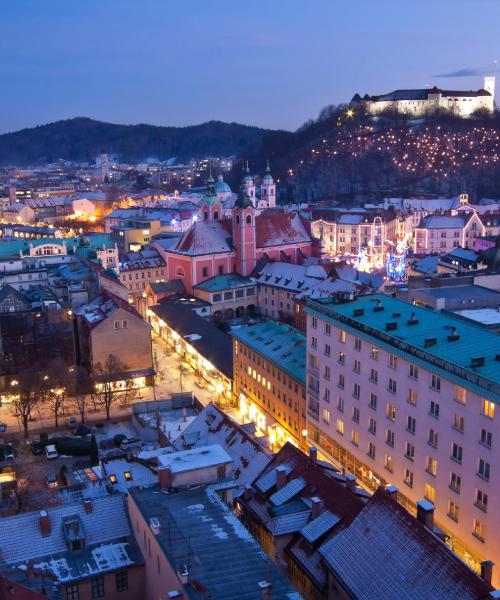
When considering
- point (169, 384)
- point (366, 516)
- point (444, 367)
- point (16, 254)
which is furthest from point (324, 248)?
point (366, 516)

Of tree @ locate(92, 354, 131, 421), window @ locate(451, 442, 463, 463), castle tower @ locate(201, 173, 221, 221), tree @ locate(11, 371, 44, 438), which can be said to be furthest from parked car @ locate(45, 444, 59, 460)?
castle tower @ locate(201, 173, 221, 221)

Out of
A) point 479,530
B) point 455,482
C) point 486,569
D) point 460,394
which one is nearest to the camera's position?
point 486,569

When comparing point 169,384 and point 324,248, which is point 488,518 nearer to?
point 169,384

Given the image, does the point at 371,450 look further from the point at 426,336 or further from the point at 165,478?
the point at 165,478

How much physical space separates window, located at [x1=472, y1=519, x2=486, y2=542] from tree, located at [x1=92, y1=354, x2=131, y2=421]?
32965 millimetres

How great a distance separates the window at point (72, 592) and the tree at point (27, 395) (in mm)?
28130

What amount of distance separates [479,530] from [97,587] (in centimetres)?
1614

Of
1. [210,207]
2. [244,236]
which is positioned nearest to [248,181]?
[210,207]

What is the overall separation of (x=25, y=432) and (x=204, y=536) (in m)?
31.8

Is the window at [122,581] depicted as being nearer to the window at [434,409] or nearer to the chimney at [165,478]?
the chimney at [165,478]

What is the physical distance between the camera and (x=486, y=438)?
1131 inches

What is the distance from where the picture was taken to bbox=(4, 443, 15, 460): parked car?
45688 mm

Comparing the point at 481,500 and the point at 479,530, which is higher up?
the point at 481,500

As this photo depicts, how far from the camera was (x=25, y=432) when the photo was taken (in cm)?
5138
